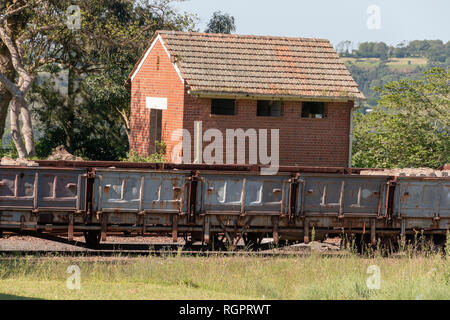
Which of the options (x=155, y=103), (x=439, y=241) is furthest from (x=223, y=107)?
(x=439, y=241)

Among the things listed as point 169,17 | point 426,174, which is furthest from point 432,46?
point 426,174

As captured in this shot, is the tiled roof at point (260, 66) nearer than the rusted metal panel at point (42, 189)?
No

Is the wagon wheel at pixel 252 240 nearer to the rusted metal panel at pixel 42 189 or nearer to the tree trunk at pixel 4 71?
the rusted metal panel at pixel 42 189

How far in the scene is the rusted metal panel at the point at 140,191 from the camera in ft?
45.7

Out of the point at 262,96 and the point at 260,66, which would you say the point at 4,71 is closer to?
the point at 260,66

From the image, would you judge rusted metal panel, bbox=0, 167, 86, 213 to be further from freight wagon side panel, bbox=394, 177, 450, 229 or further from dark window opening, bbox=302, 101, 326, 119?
dark window opening, bbox=302, 101, 326, 119

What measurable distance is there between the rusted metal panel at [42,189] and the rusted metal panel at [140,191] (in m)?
0.38

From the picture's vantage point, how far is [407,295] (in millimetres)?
9734

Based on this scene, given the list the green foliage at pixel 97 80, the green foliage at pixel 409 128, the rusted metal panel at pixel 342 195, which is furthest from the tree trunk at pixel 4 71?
the rusted metal panel at pixel 342 195

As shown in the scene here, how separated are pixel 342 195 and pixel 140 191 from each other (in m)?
4.13

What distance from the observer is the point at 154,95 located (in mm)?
27891

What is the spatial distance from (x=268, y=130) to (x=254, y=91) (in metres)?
1.55

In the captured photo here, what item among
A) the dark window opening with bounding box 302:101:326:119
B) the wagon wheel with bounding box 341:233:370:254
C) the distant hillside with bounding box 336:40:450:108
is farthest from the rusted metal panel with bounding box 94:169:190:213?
the distant hillside with bounding box 336:40:450:108
